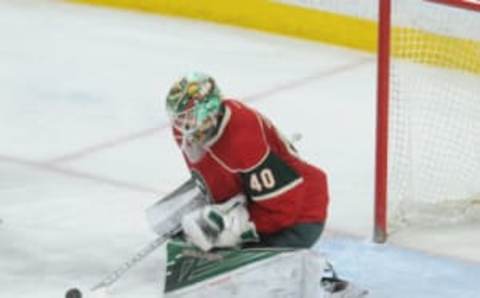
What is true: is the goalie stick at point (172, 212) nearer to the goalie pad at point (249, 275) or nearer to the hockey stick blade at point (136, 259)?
the hockey stick blade at point (136, 259)

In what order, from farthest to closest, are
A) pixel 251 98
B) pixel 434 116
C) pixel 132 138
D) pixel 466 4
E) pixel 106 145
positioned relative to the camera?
pixel 251 98, pixel 132 138, pixel 106 145, pixel 434 116, pixel 466 4

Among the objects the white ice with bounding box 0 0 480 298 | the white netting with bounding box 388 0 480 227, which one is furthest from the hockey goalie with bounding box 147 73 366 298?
the white netting with bounding box 388 0 480 227

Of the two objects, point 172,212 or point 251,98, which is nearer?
point 172,212

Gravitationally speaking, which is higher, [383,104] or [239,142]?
[239,142]

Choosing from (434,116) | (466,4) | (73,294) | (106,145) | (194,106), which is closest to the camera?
(194,106)

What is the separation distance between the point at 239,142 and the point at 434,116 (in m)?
1.57

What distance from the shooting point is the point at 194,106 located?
3615mm

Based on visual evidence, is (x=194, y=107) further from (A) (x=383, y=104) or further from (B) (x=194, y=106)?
(A) (x=383, y=104)

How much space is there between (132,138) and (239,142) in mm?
1990

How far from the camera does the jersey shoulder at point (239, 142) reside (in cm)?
365

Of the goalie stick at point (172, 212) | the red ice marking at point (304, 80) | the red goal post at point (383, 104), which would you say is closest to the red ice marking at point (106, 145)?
the red ice marking at point (304, 80)

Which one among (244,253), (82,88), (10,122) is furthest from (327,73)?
(244,253)

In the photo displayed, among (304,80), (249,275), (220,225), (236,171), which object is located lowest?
(304,80)

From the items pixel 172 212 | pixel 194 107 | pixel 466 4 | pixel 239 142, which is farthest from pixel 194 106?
pixel 466 4
